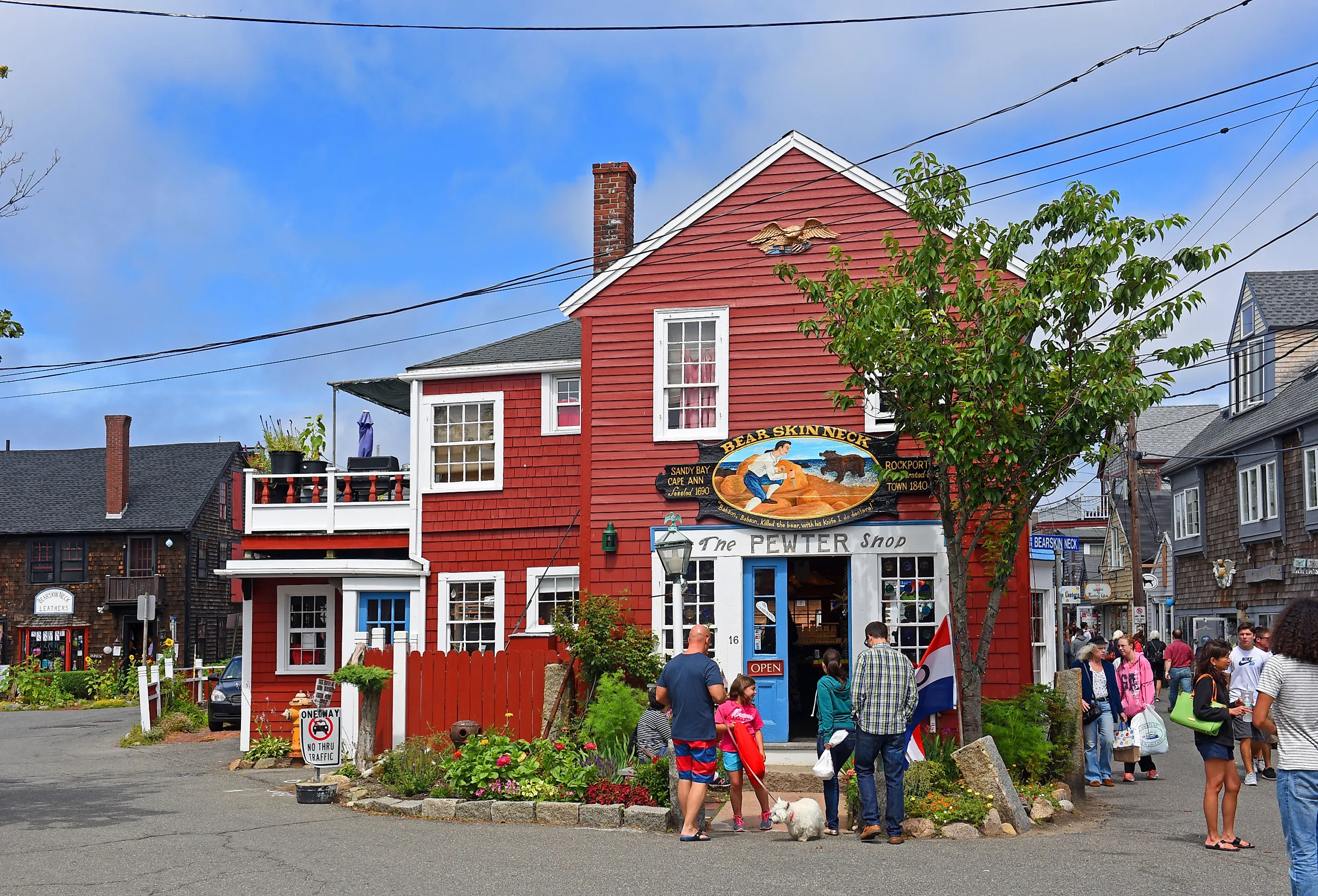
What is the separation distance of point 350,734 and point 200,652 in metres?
33.3

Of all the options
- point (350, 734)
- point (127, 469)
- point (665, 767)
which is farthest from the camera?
point (127, 469)

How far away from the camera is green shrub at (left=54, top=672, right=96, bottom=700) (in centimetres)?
3650

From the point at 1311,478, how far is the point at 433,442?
18.6 metres

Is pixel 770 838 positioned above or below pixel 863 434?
below

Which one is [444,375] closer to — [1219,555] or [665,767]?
[665,767]

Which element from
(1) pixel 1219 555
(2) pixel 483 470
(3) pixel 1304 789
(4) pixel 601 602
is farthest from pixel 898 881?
(1) pixel 1219 555

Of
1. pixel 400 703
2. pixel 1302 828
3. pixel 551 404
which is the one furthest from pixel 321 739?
pixel 1302 828

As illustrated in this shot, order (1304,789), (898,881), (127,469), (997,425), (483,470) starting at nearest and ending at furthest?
(1304,789) → (898,881) → (997,425) → (483,470) → (127,469)

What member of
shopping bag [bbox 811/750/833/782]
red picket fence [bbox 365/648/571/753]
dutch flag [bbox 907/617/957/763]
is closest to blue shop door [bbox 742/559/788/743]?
dutch flag [bbox 907/617/957/763]

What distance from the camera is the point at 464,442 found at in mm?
19094

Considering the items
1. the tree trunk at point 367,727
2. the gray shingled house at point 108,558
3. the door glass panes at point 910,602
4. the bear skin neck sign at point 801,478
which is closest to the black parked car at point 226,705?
the tree trunk at point 367,727

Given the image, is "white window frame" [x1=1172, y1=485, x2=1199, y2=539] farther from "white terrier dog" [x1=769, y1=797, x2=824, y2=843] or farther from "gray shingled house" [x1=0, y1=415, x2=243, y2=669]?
"gray shingled house" [x1=0, y1=415, x2=243, y2=669]

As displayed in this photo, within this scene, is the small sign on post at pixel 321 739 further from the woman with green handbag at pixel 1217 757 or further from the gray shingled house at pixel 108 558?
the gray shingled house at pixel 108 558

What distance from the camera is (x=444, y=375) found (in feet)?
62.9
